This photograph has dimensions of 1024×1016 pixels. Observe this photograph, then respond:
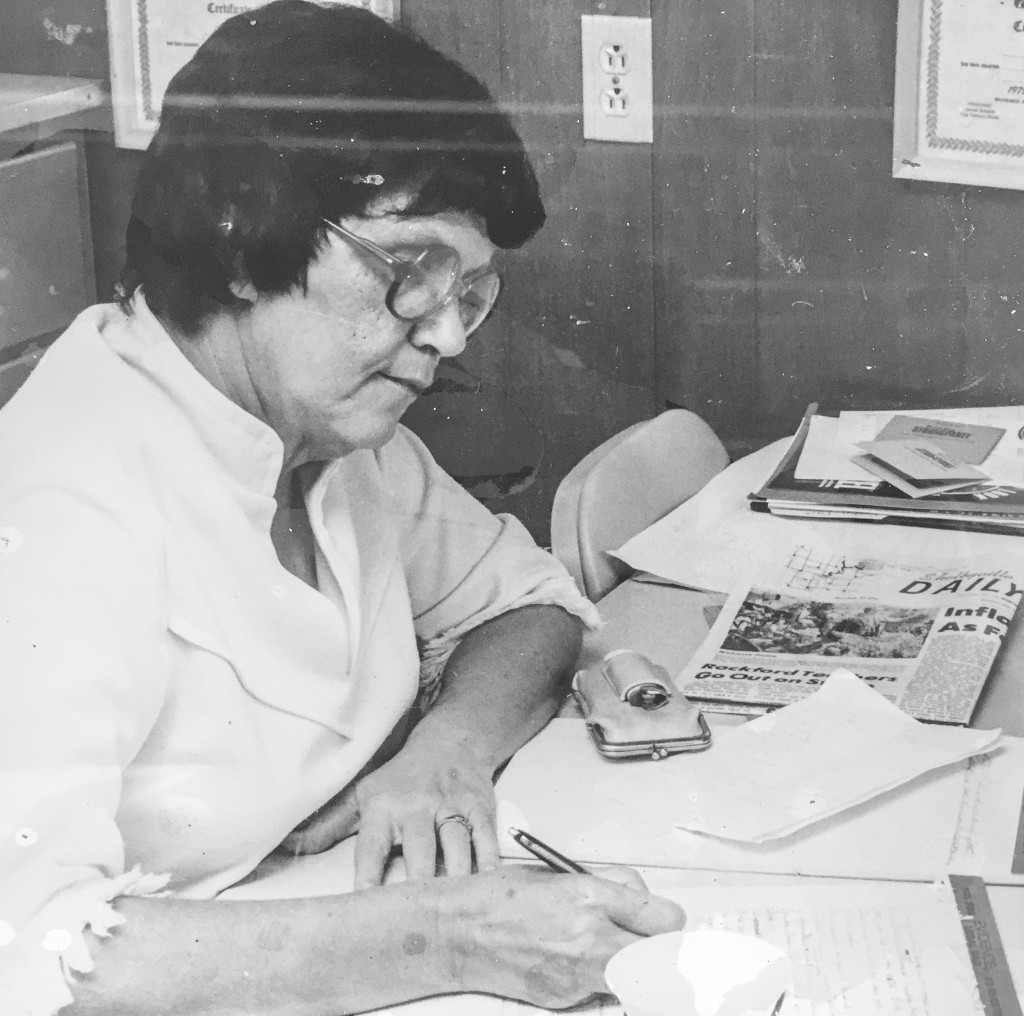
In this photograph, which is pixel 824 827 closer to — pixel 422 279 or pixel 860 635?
pixel 860 635

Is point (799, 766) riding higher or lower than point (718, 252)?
lower

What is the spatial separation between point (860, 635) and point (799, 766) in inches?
6.7

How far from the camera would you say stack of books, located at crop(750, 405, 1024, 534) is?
124 cm

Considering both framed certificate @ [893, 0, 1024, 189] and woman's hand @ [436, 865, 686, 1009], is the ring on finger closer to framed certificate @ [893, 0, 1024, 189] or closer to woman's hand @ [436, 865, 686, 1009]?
woman's hand @ [436, 865, 686, 1009]

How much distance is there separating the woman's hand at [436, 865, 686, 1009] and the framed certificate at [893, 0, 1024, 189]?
1.97ft

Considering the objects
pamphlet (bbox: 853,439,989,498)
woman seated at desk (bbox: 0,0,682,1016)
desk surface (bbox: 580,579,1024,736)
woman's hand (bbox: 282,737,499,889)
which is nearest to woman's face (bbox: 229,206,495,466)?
woman seated at desk (bbox: 0,0,682,1016)

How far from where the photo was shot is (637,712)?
3.11 ft

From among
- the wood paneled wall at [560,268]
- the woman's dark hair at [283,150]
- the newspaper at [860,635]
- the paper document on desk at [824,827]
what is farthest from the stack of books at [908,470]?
the woman's dark hair at [283,150]

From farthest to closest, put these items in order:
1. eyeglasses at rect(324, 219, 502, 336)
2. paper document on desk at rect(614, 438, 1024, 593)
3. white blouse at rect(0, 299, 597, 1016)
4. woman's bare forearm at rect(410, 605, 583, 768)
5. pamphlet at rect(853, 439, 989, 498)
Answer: pamphlet at rect(853, 439, 989, 498) < paper document on desk at rect(614, 438, 1024, 593) < woman's bare forearm at rect(410, 605, 583, 768) < eyeglasses at rect(324, 219, 502, 336) < white blouse at rect(0, 299, 597, 1016)

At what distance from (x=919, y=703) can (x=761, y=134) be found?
44 cm

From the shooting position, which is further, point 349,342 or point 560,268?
point 560,268

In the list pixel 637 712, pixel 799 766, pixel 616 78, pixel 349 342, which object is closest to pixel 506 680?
pixel 637 712

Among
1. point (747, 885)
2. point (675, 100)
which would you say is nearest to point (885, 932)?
point (747, 885)

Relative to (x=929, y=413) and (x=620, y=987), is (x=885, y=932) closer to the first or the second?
(x=620, y=987)
